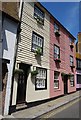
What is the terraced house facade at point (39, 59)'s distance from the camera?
10305mm

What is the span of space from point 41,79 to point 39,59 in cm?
156

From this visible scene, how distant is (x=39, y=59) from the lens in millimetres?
12383

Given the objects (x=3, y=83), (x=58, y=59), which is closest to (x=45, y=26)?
(x=58, y=59)

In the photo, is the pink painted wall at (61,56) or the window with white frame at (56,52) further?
the window with white frame at (56,52)

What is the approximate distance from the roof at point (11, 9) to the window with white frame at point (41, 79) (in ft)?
14.4

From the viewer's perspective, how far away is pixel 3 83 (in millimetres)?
8555

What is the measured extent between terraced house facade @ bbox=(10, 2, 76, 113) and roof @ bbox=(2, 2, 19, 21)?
671mm

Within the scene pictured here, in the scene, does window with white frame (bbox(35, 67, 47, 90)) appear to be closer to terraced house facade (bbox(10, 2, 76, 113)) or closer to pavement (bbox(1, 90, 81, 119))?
terraced house facade (bbox(10, 2, 76, 113))

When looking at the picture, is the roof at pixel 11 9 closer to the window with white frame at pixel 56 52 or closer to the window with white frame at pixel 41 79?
the window with white frame at pixel 41 79

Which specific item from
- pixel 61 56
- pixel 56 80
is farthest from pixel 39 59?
pixel 61 56

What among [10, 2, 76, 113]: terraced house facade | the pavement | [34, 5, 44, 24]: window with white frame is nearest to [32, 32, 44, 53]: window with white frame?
[10, 2, 76, 113]: terraced house facade

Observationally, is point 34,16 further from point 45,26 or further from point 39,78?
point 39,78

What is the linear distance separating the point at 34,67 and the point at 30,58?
777mm

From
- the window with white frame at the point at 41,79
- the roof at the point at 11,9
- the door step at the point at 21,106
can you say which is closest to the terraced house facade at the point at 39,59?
the window with white frame at the point at 41,79
